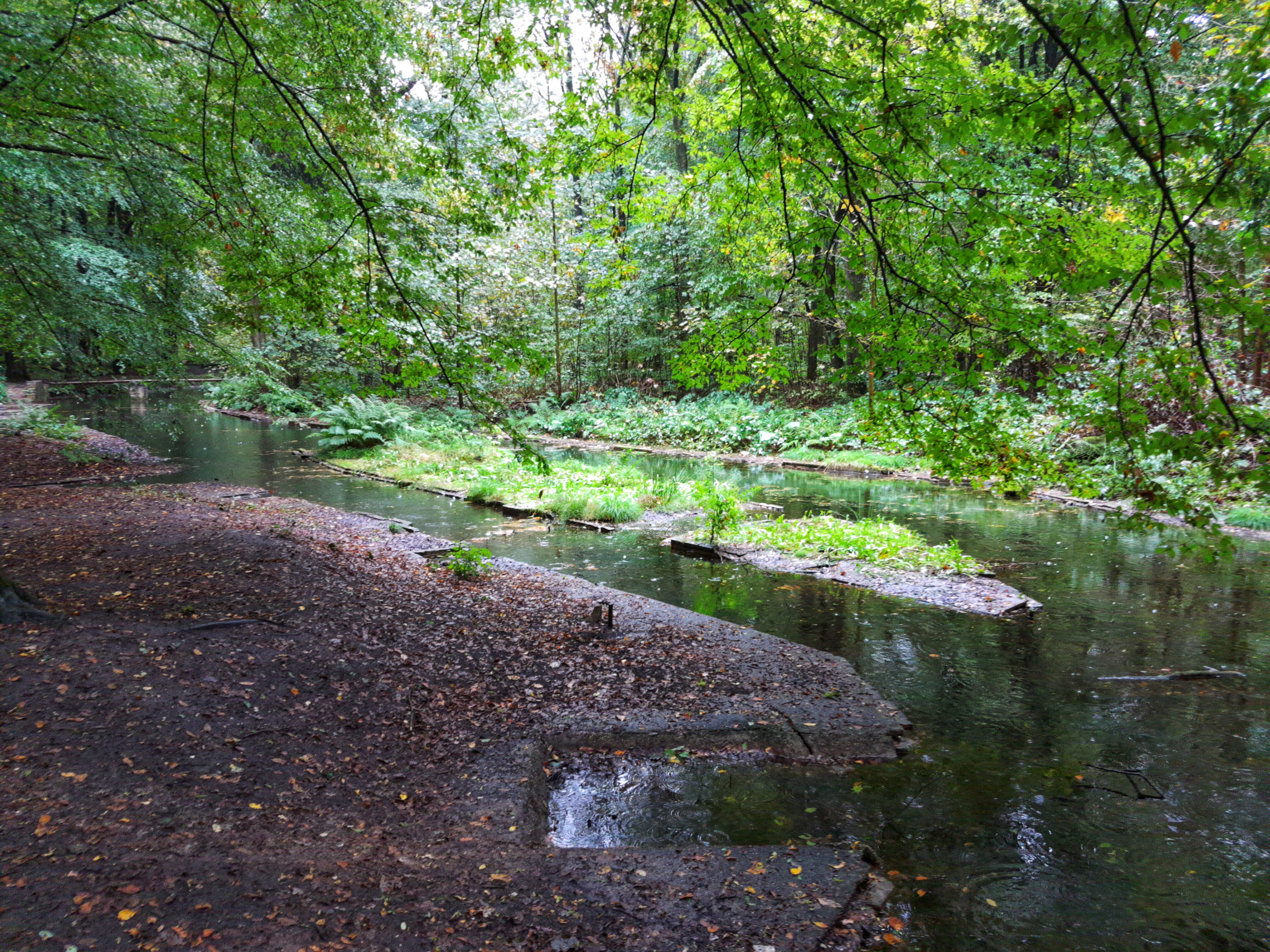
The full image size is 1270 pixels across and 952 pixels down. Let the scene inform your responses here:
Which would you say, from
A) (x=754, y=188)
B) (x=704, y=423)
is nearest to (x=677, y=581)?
(x=754, y=188)

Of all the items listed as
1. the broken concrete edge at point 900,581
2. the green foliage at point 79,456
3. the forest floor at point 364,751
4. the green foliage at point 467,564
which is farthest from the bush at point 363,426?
the broken concrete edge at point 900,581

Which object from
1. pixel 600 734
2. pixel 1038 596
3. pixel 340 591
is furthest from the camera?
pixel 1038 596

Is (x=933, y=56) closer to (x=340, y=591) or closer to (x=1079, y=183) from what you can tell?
(x=1079, y=183)

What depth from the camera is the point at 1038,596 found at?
7828 mm

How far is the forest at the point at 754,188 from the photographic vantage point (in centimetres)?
303

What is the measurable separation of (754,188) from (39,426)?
18954 millimetres

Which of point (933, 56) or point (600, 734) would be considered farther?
point (600, 734)

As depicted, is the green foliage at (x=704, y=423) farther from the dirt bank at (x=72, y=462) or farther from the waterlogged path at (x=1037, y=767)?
the dirt bank at (x=72, y=462)

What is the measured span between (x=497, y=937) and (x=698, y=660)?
3193 mm

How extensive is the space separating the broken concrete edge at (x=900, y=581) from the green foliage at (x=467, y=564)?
3173mm

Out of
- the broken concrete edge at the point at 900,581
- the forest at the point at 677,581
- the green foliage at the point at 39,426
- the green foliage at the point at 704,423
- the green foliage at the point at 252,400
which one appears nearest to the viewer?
the forest at the point at 677,581

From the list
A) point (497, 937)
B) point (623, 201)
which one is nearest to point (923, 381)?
point (623, 201)

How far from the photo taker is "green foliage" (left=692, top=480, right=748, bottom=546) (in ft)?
32.3

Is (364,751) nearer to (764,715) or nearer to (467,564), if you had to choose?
(764,715)
